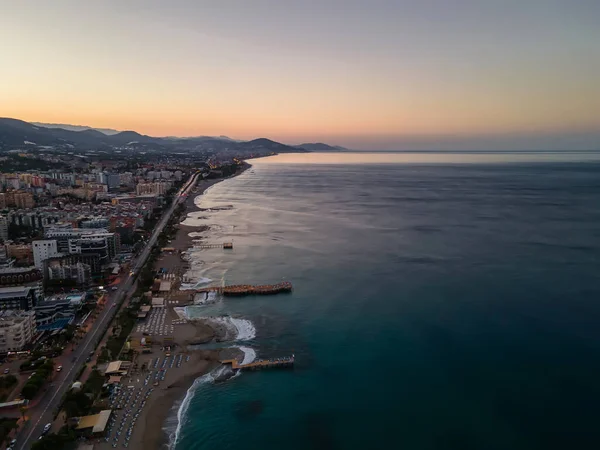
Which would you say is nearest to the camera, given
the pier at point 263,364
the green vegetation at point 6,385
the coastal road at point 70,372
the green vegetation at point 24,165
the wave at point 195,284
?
the coastal road at point 70,372

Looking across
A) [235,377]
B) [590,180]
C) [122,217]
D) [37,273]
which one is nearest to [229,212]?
[122,217]

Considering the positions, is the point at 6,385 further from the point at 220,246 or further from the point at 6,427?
the point at 220,246

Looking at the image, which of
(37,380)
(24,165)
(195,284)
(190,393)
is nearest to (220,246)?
(195,284)

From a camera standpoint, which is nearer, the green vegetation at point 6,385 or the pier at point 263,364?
the green vegetation at point 6,385

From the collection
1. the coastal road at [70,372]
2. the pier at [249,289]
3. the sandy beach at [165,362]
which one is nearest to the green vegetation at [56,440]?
the coastal road at [70,372]

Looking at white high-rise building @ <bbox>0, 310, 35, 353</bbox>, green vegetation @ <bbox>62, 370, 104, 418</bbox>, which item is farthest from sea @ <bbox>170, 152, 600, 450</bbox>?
white high-rise building @ <bbox>0, 310, 35, 353</bbox>

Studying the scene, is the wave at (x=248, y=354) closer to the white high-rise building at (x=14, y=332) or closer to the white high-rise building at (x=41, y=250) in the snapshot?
the white high-rise building at (x=14, y=332)

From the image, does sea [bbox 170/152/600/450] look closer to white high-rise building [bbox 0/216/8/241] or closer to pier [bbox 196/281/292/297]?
pier [bbox 196/281/292/297]
